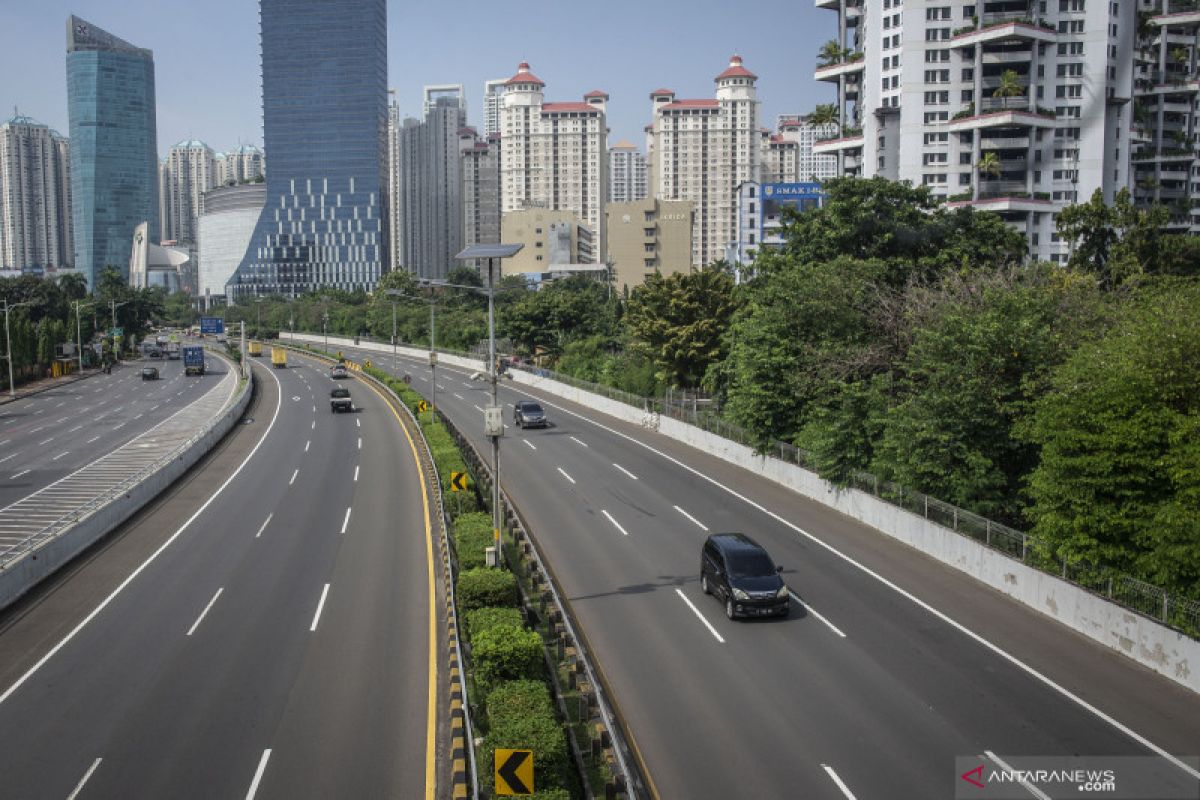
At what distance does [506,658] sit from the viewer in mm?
17188

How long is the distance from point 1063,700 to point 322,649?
1485 cm

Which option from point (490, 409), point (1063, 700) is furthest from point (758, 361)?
point (1063, 700)

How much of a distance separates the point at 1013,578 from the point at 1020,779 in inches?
401

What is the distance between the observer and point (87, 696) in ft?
59.9

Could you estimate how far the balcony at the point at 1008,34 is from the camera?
83250 millimetres

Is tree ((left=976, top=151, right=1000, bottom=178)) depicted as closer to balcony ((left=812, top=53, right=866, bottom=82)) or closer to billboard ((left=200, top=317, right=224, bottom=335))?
balcony ((left=812, top=53, right=866, bottom=82))

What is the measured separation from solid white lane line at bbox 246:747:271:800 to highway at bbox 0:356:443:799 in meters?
0.04

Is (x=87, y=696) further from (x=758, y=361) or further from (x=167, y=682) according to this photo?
(x=758, y=361)

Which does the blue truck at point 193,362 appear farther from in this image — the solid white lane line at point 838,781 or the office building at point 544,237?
the solid white lane line at point 838,781

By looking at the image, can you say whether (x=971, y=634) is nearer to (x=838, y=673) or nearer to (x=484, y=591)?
(x=838, y=673)

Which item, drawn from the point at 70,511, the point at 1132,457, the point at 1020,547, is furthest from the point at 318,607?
the point at 1132,457

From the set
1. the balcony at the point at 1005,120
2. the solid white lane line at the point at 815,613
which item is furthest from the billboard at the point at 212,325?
the solid white lane line at the point at 815,613

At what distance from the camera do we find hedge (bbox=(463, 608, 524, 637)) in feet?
63.2

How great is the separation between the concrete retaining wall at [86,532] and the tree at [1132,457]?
83.8ft
